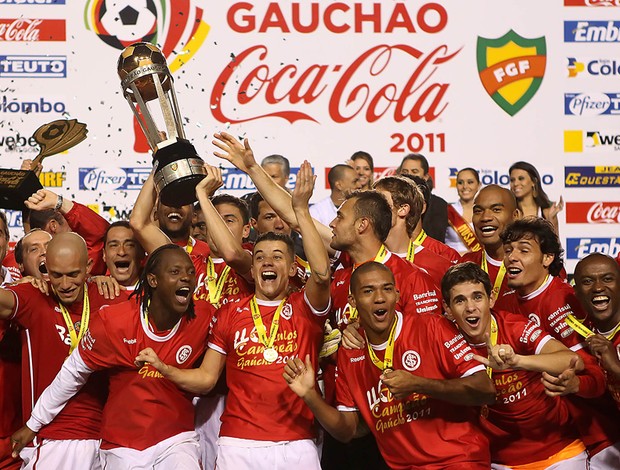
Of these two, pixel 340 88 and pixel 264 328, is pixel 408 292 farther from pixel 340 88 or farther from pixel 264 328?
pixel 340 88

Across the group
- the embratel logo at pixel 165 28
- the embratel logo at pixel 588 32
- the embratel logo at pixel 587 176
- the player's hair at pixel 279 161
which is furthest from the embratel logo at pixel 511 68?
the embratel logo at pixel 165 28

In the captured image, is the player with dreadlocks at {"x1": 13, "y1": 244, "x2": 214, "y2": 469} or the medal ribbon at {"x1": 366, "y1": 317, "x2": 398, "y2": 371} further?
the player with dreadlocks at {"x1": 13, "y1": 244, "x2": 214, "y2": 469}

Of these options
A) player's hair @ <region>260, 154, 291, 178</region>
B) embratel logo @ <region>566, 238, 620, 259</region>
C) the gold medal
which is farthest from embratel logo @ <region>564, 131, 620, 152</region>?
the gold medal

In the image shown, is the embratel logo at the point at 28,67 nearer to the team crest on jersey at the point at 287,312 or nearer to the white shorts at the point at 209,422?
the white shorts at the point at 209,422

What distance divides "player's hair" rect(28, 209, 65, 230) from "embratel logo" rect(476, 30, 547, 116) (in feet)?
14.8

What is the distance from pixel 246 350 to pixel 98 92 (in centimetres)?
502

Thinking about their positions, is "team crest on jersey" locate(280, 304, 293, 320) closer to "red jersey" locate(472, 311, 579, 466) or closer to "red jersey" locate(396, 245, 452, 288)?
"red jersey" locate(396, 245, 452, 288)

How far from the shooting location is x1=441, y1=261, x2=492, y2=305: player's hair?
475 centimetres

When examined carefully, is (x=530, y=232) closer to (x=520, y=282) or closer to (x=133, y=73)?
(x=520, y=282)

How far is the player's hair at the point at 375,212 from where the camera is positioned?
17.0 ft

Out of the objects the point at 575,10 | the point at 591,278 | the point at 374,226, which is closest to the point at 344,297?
the point at 374,226

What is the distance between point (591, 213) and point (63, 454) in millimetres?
6156

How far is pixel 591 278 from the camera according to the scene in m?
4.92

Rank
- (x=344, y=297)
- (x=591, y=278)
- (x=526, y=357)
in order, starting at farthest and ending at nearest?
(x=344, y=297)
(x=591, y=278)
(x=526, y=357)
